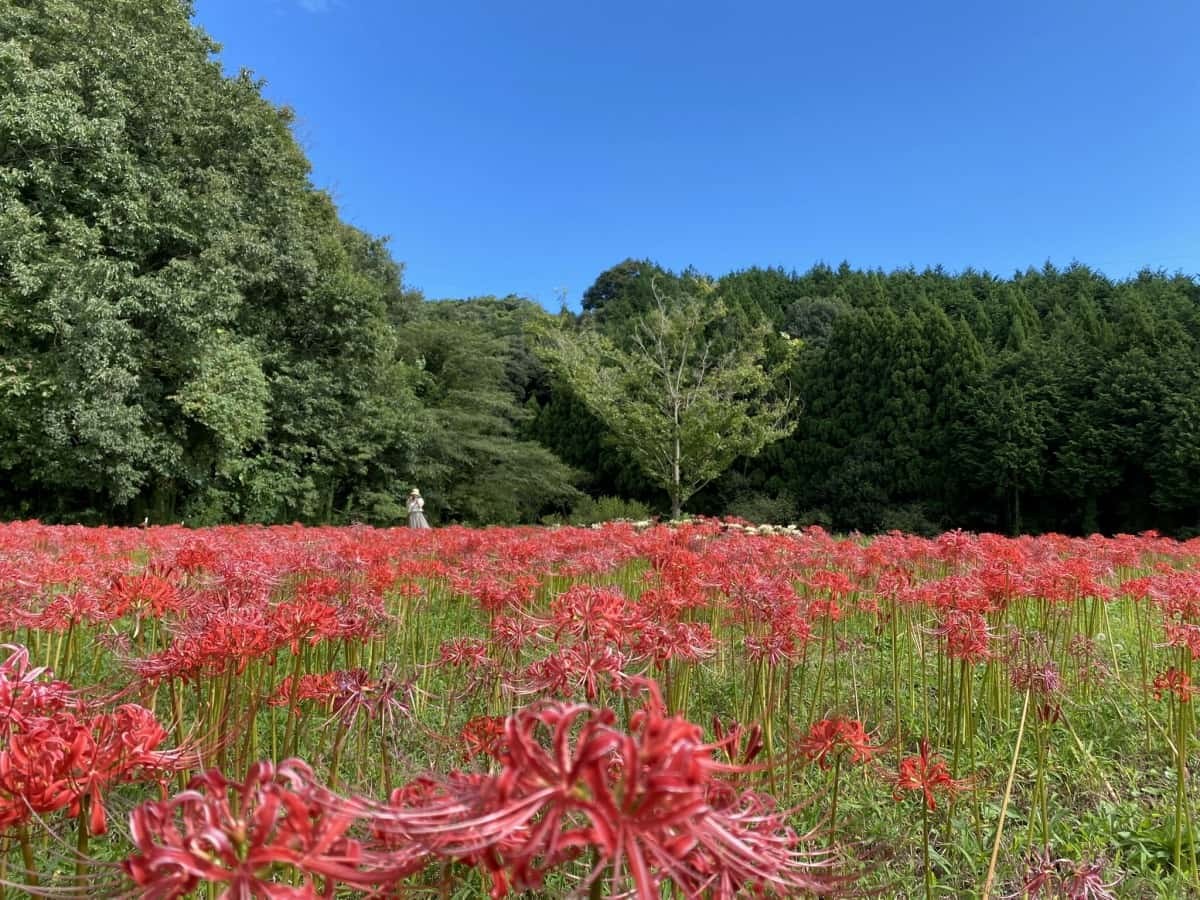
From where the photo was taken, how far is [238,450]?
16922mm

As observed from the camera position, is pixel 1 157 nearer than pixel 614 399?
Yes

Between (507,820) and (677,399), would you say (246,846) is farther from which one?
(677,399)

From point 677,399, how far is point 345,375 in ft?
28.9

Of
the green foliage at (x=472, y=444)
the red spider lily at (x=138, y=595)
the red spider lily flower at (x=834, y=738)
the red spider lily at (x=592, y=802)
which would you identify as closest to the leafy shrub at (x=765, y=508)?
the green foliage at (x=472, y=444)

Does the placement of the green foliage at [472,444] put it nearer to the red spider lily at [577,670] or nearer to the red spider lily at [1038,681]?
the red spider lily at [1038,681]

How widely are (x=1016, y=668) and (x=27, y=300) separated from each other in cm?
1709

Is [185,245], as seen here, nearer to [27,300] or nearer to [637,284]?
[27,300]

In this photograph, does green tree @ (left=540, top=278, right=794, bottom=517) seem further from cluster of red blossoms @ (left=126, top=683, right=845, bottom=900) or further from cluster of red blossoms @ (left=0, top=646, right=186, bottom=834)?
cluster of red blossoms @ (left=126, top=683, right=845, bottom=900)

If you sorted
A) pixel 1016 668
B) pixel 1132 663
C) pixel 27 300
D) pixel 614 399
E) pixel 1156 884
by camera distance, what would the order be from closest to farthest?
pixel 1156 884, pixel 1016 668, pixel 1132 663, pixel 27 300, pixel 614 399

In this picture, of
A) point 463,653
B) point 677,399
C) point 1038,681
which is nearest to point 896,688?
point 1038,681

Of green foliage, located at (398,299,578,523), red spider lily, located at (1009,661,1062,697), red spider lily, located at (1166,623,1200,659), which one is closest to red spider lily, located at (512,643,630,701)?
red spider lily, located at (1009,661,1062,697)

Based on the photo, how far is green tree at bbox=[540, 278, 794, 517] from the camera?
18156 millimetres

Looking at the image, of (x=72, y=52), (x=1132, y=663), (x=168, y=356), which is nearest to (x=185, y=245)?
(x=168, y=356)

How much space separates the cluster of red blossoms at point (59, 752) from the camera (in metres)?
0.78
